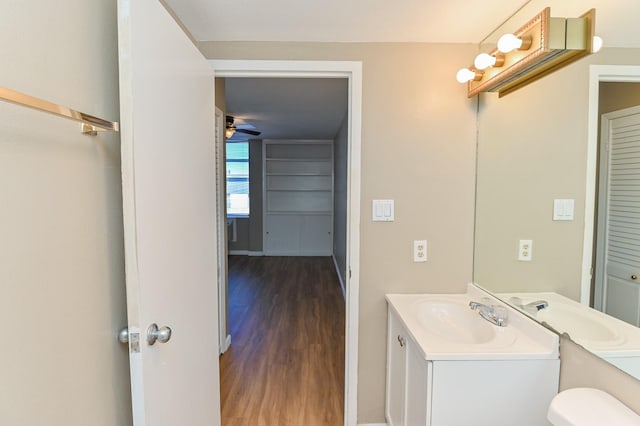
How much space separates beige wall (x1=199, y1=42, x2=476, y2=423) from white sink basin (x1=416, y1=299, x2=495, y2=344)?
133 millimetres

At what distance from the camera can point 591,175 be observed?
1.12m

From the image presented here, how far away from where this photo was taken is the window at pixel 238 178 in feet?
21.1

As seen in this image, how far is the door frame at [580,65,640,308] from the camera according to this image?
1.08 meters

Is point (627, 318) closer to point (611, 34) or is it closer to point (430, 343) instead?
point (430, 343)

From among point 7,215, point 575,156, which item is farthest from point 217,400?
point 575,156

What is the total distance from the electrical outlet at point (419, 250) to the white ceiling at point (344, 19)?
3.59ft

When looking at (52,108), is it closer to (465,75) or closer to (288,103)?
(465,75)

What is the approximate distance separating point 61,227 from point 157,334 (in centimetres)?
43

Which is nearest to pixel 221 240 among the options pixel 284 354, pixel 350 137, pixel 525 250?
pixel 284 354

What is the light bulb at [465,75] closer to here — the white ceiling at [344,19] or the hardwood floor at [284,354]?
the white ceiling at [344,19]

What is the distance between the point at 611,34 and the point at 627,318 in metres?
0.91

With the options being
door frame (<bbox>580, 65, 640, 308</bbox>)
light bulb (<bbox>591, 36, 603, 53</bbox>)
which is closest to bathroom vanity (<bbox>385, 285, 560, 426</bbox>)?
door frame (<bbox>580, 65, 640, 308</bbox>)

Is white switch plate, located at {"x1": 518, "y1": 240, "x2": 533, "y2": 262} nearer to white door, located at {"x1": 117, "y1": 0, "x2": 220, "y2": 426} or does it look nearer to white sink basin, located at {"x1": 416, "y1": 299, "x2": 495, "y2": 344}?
white sink basin, located at {"x1": 416, "y1": 299, "x2": 495, "y2": 344}

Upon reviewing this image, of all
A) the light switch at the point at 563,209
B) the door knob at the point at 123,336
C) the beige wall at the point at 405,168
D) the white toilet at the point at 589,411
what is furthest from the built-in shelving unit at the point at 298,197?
the white toilet at the point at 589,411
